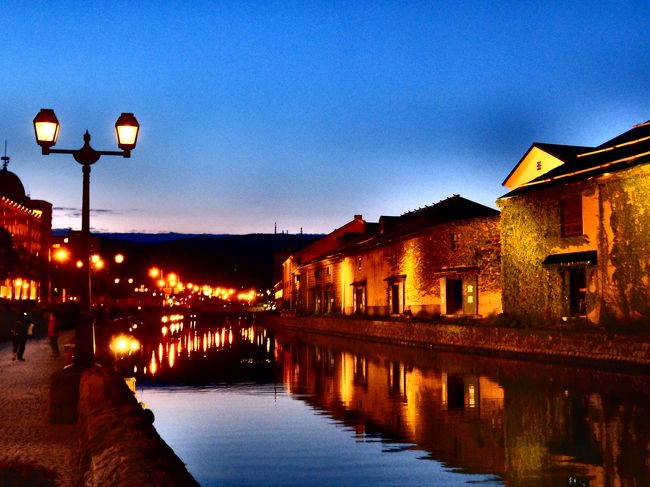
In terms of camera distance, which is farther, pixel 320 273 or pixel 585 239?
pixel 320 273

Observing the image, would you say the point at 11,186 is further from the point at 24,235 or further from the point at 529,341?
the point at 529,341

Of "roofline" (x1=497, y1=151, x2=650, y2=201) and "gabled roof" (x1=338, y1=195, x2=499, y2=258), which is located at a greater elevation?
"gabled roof" (x1=338, y1=195, x2=499, y2=258)

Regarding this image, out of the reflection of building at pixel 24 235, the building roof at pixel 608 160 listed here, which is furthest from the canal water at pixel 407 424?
A: the reflection of building at pixel 24 235

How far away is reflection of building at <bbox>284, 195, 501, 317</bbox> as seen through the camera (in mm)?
43469

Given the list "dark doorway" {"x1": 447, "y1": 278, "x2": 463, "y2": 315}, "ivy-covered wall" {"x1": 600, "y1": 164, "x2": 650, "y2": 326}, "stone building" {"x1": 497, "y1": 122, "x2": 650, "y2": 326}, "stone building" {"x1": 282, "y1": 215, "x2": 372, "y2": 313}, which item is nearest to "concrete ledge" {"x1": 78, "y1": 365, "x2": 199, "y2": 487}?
"ivy-covered wall" {"x1": 600, "y1": 164, "x2": 650, "y2": 326}

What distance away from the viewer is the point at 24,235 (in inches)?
4594

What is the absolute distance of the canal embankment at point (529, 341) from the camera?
24.1 metres

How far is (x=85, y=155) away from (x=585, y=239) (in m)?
23.5

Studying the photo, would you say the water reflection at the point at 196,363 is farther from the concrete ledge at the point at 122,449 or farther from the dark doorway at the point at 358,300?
the dark doorway at the point at 358,300

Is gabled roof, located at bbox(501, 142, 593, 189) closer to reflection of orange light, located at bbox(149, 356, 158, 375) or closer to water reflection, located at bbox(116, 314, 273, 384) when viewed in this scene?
water reflection, located at bbox(116, 314, 273, 384)

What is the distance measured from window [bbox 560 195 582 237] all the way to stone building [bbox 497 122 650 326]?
42 mm

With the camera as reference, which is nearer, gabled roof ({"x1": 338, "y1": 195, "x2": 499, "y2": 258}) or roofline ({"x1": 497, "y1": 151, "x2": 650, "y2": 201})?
roofline ({"x1": 497, "y1": 151, "x2": 650, "y2": 201})

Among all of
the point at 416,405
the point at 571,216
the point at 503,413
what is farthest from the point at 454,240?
the point at 503,413

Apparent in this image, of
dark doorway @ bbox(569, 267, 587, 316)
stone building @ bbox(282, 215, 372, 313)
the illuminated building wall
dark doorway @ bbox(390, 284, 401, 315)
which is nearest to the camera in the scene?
dark doorway @ bbox(569, 267, 587, 316)
